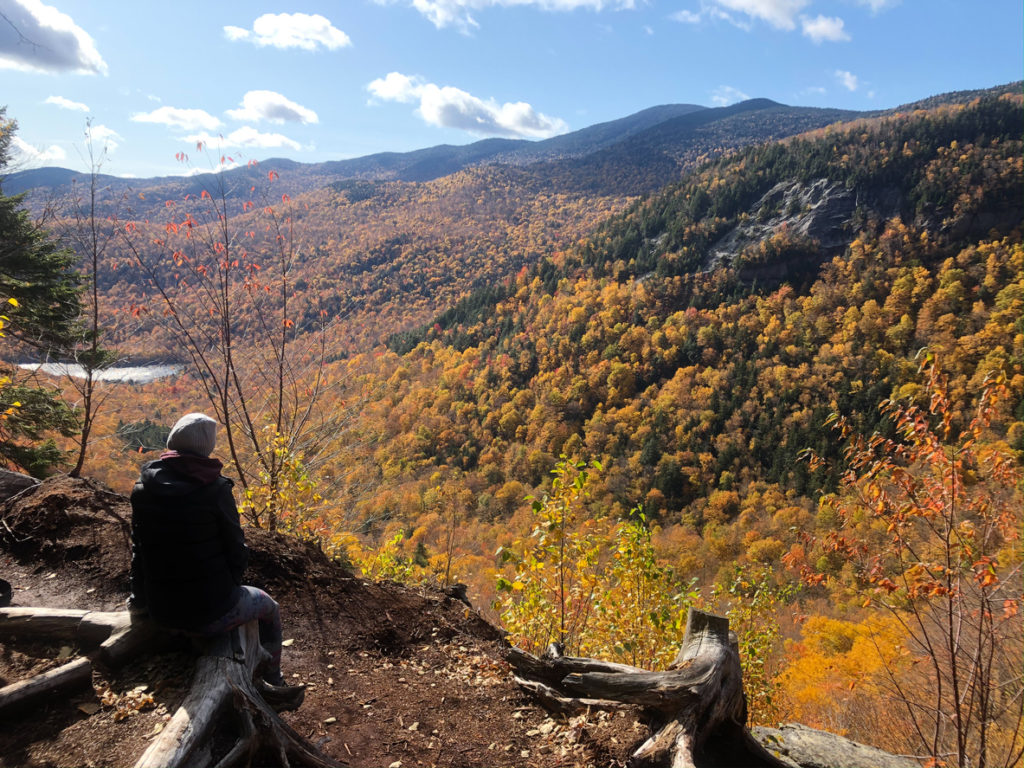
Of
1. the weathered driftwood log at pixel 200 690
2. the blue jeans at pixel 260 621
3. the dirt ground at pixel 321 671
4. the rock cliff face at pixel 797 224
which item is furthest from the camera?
the rock cliff face at pixel 797 224

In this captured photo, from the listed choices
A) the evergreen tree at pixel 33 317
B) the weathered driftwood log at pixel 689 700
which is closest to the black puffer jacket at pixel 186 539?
the weathered driftwood log at pixel 689 700

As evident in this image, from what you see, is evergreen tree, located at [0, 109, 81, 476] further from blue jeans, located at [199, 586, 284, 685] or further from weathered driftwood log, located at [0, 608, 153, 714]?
blue jeans, located at [199, 586, 284, 685]

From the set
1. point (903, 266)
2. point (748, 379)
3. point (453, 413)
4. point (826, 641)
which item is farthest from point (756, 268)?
point (826, 641)

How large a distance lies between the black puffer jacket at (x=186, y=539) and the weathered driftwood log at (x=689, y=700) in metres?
2.35

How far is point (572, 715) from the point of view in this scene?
352cm

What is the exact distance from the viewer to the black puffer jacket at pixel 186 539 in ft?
9.17

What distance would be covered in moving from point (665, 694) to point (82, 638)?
353 centimetres

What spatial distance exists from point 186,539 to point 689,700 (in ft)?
9.89

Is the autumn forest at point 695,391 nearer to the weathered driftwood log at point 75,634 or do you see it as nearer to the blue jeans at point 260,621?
the blue jeans at point 260,621

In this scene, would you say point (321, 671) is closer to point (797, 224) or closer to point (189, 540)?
point (189, 540)

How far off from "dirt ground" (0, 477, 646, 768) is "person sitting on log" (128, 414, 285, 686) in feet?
1.38

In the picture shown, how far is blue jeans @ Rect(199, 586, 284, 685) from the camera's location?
3033 millimetres

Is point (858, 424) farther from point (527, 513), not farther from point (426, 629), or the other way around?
point (426, 629)

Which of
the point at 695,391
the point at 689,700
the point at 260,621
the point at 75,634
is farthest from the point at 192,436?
the point at 695,391
